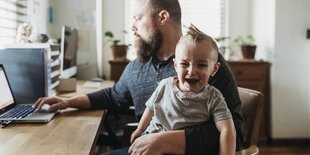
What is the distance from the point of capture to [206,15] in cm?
402

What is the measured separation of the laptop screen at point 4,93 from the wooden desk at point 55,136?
9.6 inches

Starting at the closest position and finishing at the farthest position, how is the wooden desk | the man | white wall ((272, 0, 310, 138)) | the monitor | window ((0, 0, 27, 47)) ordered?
1. the wooden desk
2. the man
3. window ((0, 0, 27, 47))
4. the monitor
5. white wall ((272, 0, 310, 138))

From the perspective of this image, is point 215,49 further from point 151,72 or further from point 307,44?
point 307,44

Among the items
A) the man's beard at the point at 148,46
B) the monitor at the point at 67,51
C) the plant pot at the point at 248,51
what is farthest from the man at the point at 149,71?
the plant pot at the point at 248,51

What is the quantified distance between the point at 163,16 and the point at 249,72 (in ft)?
6.81

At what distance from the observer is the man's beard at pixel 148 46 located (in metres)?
1.75

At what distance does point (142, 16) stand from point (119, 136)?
3.07 ft

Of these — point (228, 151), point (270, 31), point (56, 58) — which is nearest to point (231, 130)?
point (228, 151)

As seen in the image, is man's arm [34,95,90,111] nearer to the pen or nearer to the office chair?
the pen

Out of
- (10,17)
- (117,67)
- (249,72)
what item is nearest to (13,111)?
(10,17)

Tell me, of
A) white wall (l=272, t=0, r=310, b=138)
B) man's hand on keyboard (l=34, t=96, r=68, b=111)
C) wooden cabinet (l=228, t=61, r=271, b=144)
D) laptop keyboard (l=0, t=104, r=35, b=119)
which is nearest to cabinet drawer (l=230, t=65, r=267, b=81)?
wooden cabinet (l=228, t=61, r=271, b=144)

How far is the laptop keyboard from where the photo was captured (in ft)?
5.21

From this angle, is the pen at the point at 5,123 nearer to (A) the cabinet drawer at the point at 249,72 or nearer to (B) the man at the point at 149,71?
(B) the man at the point at 149,71

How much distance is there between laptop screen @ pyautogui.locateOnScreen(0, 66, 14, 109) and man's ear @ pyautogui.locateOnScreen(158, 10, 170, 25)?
0.77 metres
